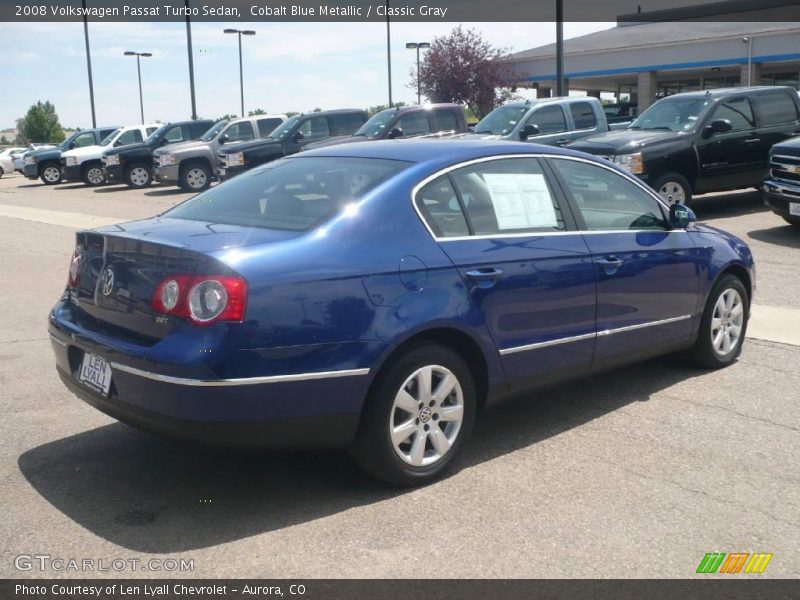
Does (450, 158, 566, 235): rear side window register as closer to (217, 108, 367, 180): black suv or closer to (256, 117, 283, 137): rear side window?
(217, 108, 367, 180): black suv

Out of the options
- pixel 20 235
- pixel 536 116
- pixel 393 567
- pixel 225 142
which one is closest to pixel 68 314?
pixel 393 567

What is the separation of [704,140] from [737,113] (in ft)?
Answer: 3.73

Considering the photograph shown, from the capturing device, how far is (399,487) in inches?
173

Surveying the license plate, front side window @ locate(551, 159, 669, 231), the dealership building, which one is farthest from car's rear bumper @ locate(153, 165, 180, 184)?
the dealership building

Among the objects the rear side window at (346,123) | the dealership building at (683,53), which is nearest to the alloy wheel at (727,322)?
the rear side window at (346,123)

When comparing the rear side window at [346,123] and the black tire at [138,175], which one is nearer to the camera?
the rear side window at [346,123]

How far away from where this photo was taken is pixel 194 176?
2536 cm

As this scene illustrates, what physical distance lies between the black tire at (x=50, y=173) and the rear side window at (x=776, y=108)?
25158 millimetres

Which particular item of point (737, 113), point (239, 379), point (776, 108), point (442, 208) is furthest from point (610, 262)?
point (776, 108)

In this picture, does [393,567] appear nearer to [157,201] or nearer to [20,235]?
[20,235]

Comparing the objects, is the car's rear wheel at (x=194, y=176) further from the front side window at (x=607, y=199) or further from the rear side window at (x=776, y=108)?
the front side window at (x=607, y=199)

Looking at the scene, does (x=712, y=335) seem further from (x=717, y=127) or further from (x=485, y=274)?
(x=717, y=127)

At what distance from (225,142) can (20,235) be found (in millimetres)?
8992

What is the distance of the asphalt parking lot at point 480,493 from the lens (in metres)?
3.73
